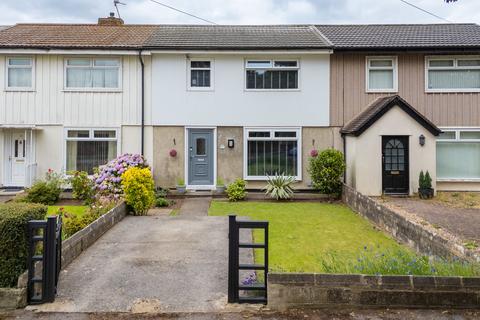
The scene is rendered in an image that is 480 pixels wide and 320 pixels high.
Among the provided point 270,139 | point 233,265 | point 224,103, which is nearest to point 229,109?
point 224,103

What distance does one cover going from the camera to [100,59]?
1377 centimetres

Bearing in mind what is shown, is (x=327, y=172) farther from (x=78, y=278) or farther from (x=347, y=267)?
(x=78, y=278)

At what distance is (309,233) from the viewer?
8.14 metres

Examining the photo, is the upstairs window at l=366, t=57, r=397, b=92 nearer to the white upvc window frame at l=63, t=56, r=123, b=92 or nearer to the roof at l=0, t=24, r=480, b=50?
the roof at l=0, t=24, r=480, b=50

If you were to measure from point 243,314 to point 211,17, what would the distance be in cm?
2003

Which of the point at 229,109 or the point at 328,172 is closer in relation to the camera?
the point at 328,172

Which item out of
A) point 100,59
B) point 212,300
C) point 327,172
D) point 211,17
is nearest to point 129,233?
point 212,300

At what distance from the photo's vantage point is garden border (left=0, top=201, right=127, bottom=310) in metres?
4.42

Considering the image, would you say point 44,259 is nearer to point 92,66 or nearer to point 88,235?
point 88,235

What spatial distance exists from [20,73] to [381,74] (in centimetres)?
1360

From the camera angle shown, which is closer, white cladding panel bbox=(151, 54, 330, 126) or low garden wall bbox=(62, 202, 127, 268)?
low garden wall bbox=(62, 202, 127, 268)

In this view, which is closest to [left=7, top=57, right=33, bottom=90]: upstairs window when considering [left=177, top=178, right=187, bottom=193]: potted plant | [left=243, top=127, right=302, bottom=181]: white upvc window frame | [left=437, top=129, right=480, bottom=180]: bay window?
[left=177, top=178, right=187, bottom=193]: potted plant

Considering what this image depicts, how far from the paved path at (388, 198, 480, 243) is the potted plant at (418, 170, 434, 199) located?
56 centimetres

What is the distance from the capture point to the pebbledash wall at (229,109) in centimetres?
1379
